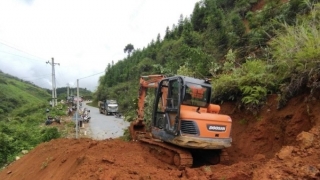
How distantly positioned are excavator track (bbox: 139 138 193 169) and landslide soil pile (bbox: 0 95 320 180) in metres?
0.18

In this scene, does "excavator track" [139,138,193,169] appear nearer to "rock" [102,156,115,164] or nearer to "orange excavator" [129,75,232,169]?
"orange excavator" [129,75,232,169]

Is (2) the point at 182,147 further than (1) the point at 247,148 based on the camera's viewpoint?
No

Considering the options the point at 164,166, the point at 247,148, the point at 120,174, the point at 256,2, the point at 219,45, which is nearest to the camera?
the point at 120,174

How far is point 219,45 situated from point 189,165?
1643cm

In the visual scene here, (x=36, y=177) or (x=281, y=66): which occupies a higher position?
(x=281, y=66)

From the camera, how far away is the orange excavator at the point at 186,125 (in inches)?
281

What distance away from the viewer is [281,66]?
29.4ft

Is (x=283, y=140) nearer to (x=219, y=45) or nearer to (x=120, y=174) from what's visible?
(x=120, y=174)

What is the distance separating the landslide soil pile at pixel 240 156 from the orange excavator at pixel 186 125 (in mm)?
417

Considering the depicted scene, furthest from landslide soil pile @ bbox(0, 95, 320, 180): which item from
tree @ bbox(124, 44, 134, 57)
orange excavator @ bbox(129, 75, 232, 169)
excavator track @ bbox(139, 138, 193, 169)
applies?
tree @ bbox(124, 44, 134, 57)

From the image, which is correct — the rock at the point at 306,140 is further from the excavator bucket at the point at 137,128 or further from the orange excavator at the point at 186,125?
the excavator bucket at the point at 137,128

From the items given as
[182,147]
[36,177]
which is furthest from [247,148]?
[36,177]

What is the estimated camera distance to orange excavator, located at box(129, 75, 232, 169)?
23.4ft

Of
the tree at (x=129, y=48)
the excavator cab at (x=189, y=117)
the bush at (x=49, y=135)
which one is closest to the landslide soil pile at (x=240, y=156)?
the excavator cab at (x=189, y=117)
